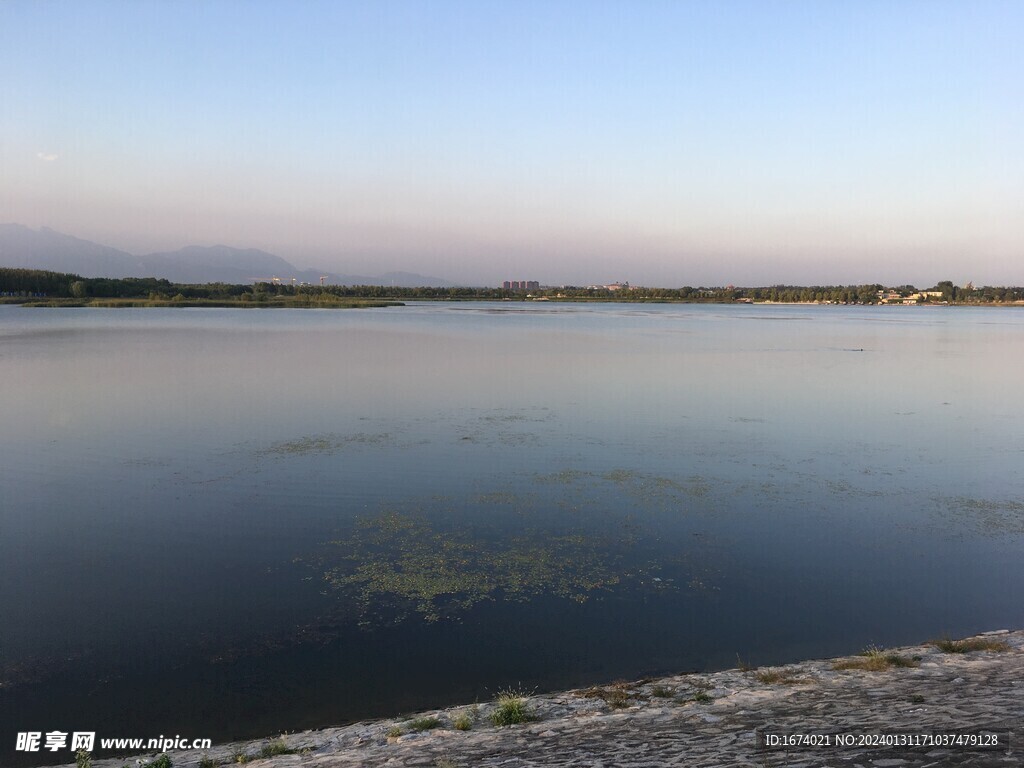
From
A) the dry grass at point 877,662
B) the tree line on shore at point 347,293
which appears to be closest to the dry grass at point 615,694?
the dry grass at point 877,662

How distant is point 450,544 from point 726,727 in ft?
14.4

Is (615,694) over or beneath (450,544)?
beneath

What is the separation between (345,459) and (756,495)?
693cm

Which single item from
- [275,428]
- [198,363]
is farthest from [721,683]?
[198,363]

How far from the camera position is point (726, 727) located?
473 cm

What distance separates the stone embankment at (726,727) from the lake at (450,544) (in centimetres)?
46

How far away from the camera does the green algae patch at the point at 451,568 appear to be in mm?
7094

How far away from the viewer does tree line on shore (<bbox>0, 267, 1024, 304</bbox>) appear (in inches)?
3654

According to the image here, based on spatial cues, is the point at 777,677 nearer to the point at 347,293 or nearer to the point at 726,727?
the point at 726,727

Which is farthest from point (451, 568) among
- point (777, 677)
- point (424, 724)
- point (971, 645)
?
point (971, 645)

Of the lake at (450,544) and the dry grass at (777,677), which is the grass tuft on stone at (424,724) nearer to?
the lake at (450,544)

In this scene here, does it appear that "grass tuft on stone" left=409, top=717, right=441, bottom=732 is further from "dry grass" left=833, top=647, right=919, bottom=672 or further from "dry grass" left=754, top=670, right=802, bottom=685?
"dry grass" left=833, top=647, right=919, bottom=672

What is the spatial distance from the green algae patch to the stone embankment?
1.82 m

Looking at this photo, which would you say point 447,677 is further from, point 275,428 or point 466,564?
point 275,428
